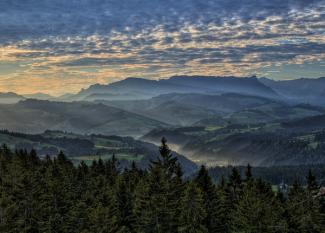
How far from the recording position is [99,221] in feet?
187

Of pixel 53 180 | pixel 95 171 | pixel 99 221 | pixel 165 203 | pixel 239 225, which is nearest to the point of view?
pixel 99 221

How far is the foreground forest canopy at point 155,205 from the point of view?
61.4 metres

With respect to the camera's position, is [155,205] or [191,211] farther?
[191,211]

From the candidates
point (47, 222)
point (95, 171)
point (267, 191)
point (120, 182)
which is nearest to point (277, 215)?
point (267, 191)

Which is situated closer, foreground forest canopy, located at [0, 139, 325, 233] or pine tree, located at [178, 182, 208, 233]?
foreground forest canopy, located at [0, 139, 325, 233]

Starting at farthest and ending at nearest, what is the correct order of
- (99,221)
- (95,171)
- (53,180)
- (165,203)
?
(95,171), (53,180), (165,203), (99,221)

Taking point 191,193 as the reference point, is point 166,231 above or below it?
below

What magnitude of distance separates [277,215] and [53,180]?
3754 cm

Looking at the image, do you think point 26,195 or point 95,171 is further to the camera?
point 95,171

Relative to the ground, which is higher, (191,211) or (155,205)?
(155,205)

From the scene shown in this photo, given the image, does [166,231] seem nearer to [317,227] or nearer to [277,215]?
[277,215]

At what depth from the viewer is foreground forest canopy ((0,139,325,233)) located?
201ft

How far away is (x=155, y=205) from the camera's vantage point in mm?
60500

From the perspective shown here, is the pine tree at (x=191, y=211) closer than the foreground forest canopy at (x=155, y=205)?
No
